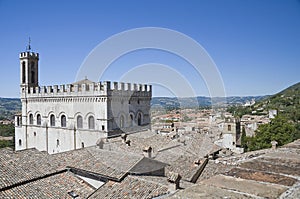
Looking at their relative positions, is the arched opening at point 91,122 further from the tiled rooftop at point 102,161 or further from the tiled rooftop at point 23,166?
the tiled rooftop at point 23,166

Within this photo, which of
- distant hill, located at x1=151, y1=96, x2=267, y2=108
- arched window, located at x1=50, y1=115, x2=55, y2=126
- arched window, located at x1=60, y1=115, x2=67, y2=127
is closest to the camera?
distant hill, located at x1=151, y1=96, x2=267, y2=108

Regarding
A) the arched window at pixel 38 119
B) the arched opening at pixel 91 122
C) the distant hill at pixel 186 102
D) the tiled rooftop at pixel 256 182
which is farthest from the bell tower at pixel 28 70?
the tiled rooftop at pixel 256 182

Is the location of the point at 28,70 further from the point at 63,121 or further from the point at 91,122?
the point at 91,122

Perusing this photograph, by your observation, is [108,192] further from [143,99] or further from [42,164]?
[143,99]

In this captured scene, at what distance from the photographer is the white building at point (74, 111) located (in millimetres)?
17109

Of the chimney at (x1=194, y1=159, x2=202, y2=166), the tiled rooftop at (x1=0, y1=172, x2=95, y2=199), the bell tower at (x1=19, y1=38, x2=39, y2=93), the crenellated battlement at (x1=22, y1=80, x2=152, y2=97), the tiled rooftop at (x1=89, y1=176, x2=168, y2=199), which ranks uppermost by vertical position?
the bell tower at (x1=19, y1=38, x2=39, y2=93)

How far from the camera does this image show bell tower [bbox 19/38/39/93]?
22359 mm

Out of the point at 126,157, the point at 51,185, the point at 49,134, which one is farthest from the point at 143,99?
the point at 51,185

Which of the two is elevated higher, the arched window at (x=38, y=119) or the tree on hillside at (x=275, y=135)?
the arched window at (x=38, y=119)

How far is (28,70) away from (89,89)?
828cm

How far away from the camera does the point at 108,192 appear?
25.2ft

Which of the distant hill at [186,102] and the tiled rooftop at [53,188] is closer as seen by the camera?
the tiled rooftop at [53,188]

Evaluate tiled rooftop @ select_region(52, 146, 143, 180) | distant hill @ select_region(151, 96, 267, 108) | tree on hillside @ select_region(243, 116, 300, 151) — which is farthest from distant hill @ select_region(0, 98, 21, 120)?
tiled rooftop @ select_region(52, 146, 143, 180)

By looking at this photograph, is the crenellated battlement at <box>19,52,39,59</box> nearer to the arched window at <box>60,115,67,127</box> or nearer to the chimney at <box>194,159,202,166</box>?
the arched window at <box>60,115,67,127</box>
